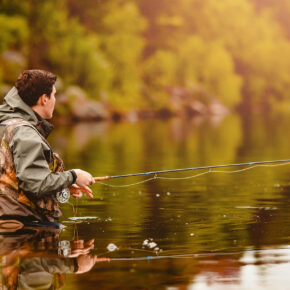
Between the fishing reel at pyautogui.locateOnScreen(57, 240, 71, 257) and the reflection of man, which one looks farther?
the fishing reel at pyautogui.locateOnScreen(57, 240, 71, 257)

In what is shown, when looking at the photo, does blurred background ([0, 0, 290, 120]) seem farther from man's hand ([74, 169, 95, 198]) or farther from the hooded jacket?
the hooded jacket

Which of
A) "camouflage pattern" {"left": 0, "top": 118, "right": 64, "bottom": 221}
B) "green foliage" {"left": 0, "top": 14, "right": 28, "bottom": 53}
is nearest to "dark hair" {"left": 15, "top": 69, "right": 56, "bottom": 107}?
"camouflage pattern" {"left": 0, "top": 118, "right": 64, "bottom": 221}

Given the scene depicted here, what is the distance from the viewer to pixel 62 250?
611 centimetres

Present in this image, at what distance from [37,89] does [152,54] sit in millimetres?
71040

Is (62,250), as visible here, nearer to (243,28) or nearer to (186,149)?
(186,149)

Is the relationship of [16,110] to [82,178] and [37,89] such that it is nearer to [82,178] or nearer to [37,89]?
[37,89]

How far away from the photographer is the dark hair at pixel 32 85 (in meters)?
6.18

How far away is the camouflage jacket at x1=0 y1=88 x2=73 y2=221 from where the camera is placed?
19.2ft

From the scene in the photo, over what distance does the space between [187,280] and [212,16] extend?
263 feet

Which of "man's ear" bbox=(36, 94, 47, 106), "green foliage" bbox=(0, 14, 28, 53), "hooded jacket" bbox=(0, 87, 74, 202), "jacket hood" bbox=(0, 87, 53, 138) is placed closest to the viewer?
"hooded jacket" bbox=(0, 87, 74, 202)

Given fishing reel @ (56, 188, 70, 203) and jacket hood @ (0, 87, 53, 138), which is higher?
jacket hood @ (0, 87, 53, 138)

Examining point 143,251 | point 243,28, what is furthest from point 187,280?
point 243,28

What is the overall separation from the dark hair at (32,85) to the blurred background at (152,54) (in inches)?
1216

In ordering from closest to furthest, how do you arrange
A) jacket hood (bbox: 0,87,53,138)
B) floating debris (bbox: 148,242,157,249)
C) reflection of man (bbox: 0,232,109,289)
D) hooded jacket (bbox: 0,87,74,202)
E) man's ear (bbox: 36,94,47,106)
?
reflection of man (bbox: 0,232,109,289) < hooded jacket (bbox: 0,87,74,202) < jacket hood (bbox: 0,87,53,138) < man's ear (bbox: 36,94,47,106) < floating debris (bbox: 148,242,157,249)
